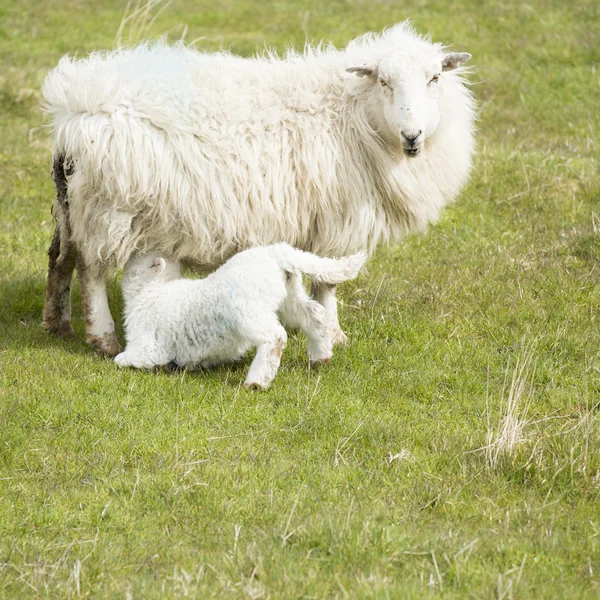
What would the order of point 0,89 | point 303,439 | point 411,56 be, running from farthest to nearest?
point 0,89 → point 411,56 → point 303,439

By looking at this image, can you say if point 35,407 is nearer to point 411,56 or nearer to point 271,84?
point 271,84

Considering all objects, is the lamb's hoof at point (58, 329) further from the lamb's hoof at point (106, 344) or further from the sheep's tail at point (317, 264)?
the sheep's tail at point (317, 264)

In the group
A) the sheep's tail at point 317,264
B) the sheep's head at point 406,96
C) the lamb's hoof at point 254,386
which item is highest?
the sheep's head at point 406,96

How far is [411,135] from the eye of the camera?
584 cm

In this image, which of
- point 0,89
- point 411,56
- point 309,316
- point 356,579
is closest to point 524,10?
point 0,89

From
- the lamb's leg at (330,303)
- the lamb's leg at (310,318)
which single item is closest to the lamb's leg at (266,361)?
the lamb's leg at (310,318)

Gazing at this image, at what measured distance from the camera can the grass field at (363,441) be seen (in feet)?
11.8

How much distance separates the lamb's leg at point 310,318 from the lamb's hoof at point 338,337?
1.38 feet

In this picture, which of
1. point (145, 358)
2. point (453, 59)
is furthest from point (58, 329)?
point (453, 59)

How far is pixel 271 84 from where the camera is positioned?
20.6ft

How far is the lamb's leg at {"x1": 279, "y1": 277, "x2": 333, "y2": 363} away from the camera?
566cm

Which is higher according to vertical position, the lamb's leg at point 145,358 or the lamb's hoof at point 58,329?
the lamb's leg at point 145,358

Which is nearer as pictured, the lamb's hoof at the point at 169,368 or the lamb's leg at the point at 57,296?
the lamb's hoof at the point at 169,368

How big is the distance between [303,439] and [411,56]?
260cm
